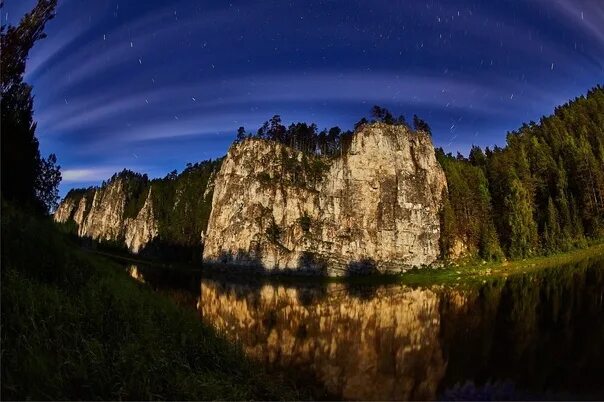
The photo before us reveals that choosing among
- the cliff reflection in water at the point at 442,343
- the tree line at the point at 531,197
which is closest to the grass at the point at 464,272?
the tree line at the point at 531,197

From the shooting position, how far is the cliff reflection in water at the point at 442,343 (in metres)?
21.1

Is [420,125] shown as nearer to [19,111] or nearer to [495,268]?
[495,268]

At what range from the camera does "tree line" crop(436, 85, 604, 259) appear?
93.9 metres

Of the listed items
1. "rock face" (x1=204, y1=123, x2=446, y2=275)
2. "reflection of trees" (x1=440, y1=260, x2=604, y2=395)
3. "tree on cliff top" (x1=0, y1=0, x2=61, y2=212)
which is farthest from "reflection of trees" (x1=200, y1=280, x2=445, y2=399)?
"rock face" (x1=204, y1=123, x2=446, y2=275)

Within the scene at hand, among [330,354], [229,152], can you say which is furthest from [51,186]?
[229,152]

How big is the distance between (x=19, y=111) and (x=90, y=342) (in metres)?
19.9

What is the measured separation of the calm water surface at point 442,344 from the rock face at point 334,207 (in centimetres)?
6970

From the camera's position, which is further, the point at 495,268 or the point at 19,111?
the point at 495,268

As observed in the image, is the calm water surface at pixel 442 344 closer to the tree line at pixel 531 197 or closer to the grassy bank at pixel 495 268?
the grassy bank at pixel 495 268

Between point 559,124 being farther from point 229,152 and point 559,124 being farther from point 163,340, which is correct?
point 163,340

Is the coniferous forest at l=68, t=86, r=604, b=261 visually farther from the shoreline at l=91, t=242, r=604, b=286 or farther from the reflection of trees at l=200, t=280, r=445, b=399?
the reflection of trees at l=200, t=280, r=445, b=399

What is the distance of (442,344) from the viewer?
97.8 feet

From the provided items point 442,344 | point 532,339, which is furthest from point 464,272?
point 532,339

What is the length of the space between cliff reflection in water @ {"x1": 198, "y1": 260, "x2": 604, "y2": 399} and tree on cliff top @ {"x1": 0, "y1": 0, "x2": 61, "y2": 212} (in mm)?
15239
